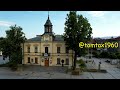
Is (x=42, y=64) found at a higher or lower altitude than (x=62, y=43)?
lower

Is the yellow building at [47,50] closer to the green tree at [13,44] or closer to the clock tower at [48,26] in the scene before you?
the clock tower at [48,26]

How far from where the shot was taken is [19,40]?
8859 millimetres

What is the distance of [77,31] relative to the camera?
324 inches

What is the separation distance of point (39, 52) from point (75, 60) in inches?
60.2

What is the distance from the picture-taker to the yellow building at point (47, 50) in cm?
885

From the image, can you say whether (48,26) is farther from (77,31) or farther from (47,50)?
(77,31)

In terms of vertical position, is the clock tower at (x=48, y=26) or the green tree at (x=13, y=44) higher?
the clock tower at (x=48, y=26)

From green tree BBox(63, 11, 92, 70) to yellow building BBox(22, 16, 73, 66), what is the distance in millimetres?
604

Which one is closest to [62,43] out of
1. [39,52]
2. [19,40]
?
[39,52]

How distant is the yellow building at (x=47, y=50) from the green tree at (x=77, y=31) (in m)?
0.60

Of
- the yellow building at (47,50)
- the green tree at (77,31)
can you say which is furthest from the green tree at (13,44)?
the green tree at (77,31)

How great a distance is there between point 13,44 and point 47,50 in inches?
54.1
